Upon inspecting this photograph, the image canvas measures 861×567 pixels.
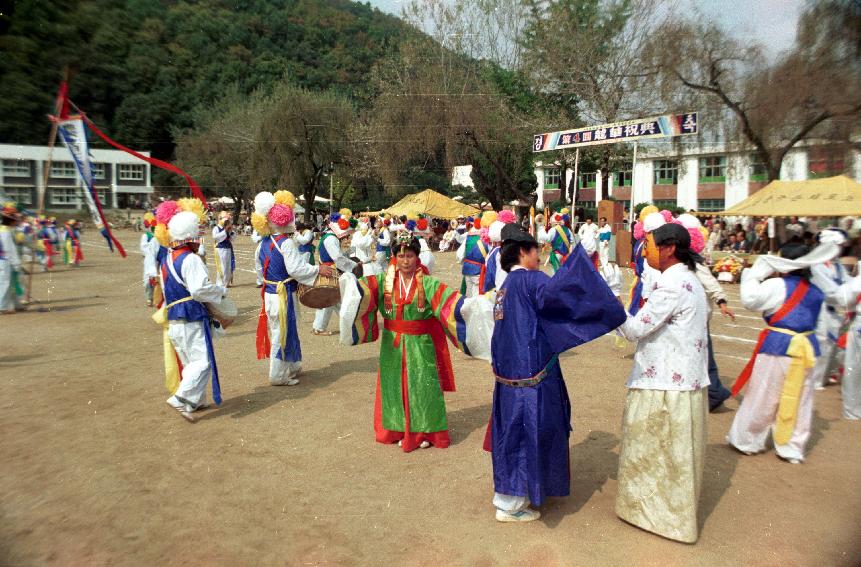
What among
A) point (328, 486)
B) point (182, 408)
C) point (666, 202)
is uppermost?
point (666, 202)

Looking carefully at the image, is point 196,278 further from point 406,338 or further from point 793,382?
point 793,382

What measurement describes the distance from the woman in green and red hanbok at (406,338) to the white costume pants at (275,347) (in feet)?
6.71

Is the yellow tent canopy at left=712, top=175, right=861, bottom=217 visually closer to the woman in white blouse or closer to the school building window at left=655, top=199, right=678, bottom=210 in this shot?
the woman in white blouse

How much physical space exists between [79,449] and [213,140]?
44358mm

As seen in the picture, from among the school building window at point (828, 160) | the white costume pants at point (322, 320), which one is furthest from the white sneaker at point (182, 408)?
the school building window at point (828, 160)

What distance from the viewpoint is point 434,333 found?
5.30 m

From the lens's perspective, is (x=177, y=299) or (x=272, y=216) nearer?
(x=177, y=299)

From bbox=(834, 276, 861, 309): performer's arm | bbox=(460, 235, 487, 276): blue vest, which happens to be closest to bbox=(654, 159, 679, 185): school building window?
bbox=(460, 235, 487, 276): blue vest

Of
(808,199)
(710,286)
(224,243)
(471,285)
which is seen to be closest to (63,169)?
(710,286)

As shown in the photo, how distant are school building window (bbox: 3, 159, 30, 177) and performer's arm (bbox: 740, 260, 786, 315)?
4.86 m

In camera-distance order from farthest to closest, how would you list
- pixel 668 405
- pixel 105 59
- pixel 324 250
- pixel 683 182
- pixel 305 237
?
pixel 683 182 < pixel 305 237 < pixel 324 250 < pixel 668 405 < pixel 105 59

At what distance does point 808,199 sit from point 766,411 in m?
13.3

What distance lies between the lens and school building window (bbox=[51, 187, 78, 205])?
358cm

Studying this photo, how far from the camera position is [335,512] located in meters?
4.14
